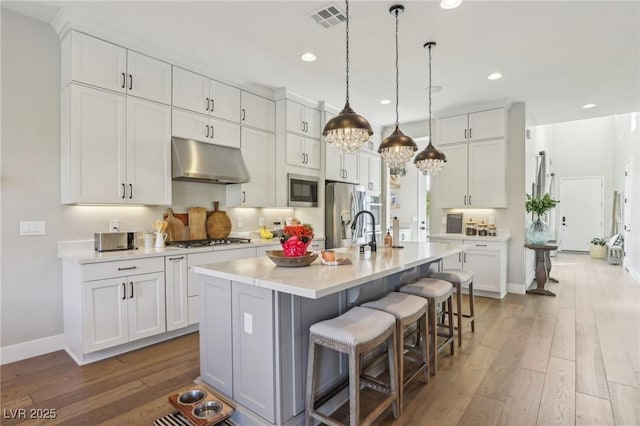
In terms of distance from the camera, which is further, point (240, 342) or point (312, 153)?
point (312, 153)

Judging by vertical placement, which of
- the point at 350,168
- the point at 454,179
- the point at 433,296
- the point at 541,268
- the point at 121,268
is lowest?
the point at 541,268

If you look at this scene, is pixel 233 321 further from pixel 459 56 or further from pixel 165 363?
pixel 459 56

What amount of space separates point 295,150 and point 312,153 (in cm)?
36

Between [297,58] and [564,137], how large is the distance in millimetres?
9666

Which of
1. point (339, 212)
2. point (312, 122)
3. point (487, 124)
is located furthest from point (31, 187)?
point (487, 124)

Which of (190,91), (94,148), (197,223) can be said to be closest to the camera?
(94,148)

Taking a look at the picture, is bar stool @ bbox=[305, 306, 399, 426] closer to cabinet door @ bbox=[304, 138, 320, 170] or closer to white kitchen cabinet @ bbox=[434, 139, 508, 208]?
cabinet door @ bbox=[304, 138, 320, 170]

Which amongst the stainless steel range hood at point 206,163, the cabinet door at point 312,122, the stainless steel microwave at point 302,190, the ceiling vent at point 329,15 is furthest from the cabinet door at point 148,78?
the cabinet door at point 312,122

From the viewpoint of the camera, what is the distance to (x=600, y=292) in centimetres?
508

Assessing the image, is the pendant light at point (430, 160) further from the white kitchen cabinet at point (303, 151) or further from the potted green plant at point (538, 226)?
the potted green plant at point (538, 226)

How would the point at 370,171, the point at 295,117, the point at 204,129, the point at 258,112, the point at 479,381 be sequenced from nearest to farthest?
the point at 479,381
the point at 204,129
the point at 258,112
the point at 295,117
the point at 370,171

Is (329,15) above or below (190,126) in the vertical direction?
above

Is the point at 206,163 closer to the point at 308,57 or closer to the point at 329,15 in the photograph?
the point at 308,57

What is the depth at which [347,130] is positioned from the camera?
230 cm
